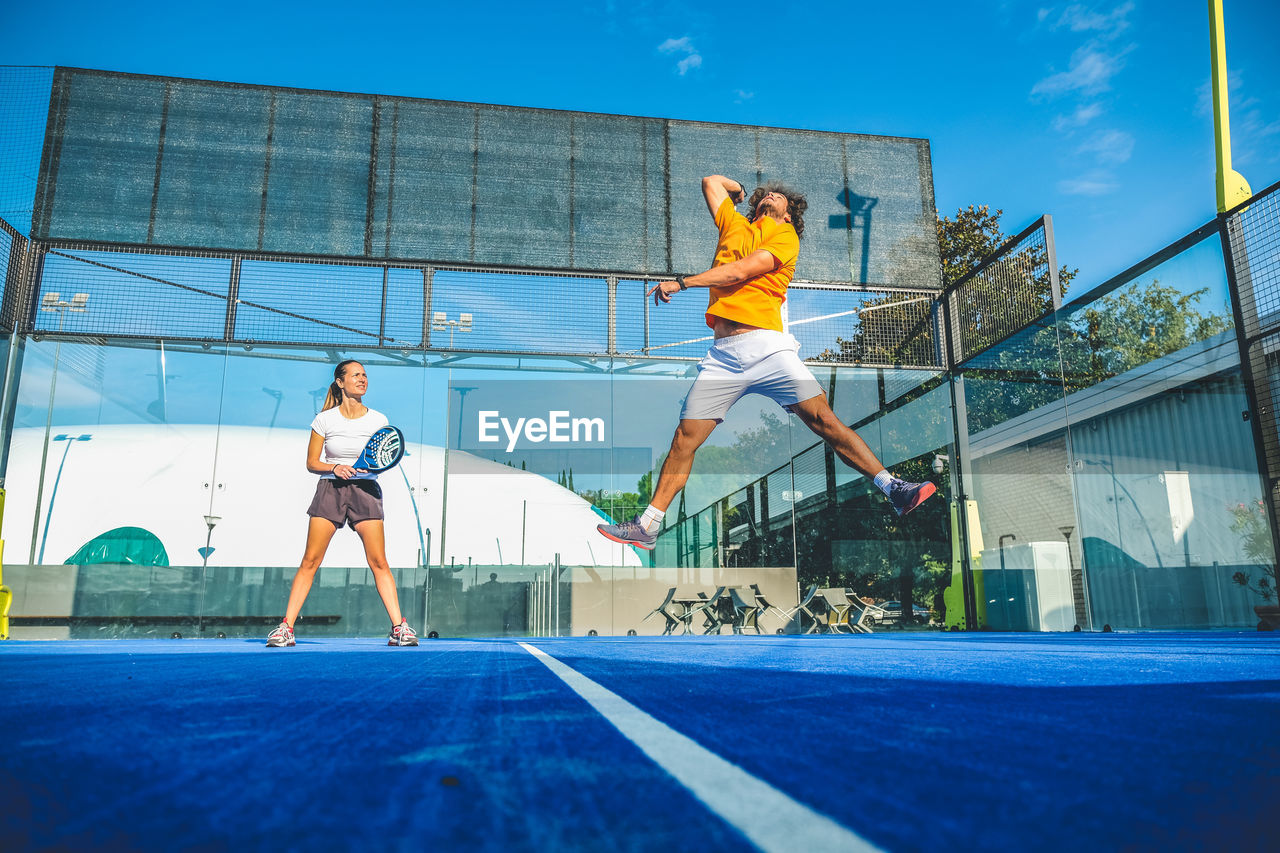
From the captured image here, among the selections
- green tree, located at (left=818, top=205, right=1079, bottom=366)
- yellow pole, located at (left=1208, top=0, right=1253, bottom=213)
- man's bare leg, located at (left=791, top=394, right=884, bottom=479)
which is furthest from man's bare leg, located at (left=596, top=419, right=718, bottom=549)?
green tree, located at (left=818, top=205, right=1079, bottom=366)

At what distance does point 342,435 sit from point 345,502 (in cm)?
55

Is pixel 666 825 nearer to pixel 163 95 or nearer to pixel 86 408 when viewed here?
pixel 86 408

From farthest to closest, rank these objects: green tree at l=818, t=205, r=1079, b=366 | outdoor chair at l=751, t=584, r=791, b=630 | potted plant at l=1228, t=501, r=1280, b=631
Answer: green tree at l=818, t=205, r=1079, b=366
outdoor chair at l=751, t=584, r=791, b=630
potted plant at l=1228, t=501, r=1280, b=631

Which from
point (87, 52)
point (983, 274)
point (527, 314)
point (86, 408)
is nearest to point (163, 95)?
point (87, 52)

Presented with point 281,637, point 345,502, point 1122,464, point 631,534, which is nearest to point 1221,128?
point 1122,464

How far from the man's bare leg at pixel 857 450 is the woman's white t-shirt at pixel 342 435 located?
273cm

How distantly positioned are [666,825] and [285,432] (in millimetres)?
10705

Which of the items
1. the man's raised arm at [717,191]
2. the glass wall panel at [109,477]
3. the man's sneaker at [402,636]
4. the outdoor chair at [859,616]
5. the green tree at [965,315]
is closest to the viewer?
the man's sneaker at [402,636]

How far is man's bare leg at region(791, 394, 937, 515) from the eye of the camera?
521 centimetres

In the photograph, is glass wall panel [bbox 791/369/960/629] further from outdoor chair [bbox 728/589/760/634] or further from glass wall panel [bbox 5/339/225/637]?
A: glass wall panel [bbox 5/339/225/637]

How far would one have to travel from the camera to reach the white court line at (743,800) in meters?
0.58

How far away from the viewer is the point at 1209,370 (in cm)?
819

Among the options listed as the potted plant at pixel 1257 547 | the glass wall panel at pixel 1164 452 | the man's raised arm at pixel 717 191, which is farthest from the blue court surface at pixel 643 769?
the glass wall panel at pixel 1164 452

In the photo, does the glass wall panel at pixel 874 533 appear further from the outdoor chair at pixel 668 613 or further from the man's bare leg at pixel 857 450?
the man's bare leg at pixel 857 450
